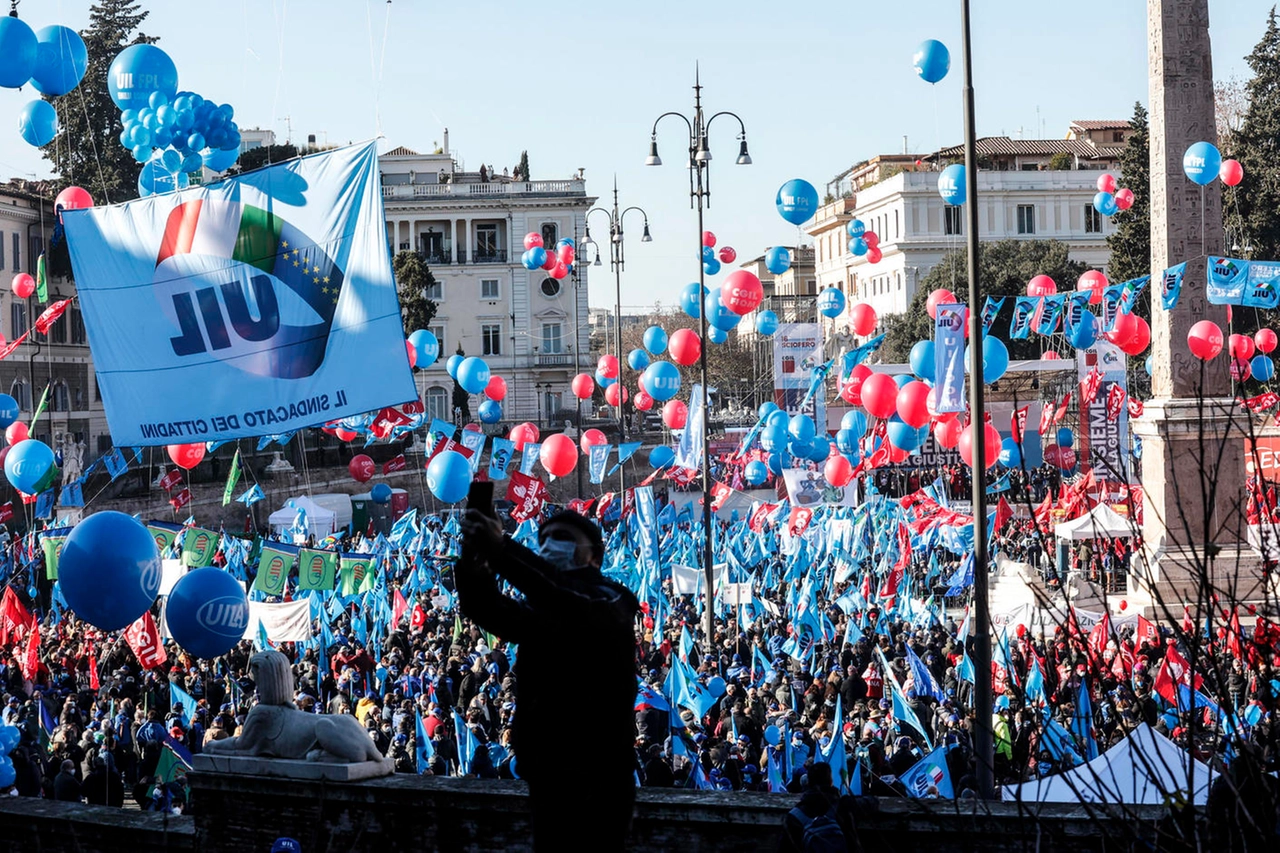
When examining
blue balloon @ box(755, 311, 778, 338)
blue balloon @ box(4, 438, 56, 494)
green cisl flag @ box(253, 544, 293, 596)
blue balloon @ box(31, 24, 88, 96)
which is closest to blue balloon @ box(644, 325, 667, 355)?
blue balloon @ box(755, 311, 778, 338)

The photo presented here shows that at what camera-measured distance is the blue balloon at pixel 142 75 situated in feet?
47.7

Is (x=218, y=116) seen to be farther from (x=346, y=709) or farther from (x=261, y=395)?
(x=261, y=395)

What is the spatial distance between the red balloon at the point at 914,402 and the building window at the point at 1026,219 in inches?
2180

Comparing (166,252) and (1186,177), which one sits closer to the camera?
(166,252)

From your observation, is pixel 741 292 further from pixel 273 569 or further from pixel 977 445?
pixel 977 445

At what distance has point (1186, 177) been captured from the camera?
17.3 m

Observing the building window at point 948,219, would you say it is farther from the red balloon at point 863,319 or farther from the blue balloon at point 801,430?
the blue balloon at point 801,430

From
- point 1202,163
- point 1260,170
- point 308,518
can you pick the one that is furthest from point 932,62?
point 1260,170

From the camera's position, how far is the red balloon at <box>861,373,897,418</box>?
71.4 feet

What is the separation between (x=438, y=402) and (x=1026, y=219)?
2940cm

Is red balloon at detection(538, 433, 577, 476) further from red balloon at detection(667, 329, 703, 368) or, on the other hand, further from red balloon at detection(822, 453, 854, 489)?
red balloon at detection(822, 453, 854, 489)

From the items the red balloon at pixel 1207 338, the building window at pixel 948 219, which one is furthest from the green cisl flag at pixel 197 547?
the building window at pixel 948 219

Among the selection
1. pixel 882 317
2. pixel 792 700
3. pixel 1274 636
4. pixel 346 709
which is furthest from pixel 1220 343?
pixel 882 317

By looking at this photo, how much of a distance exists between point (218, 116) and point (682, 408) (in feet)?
50.2
